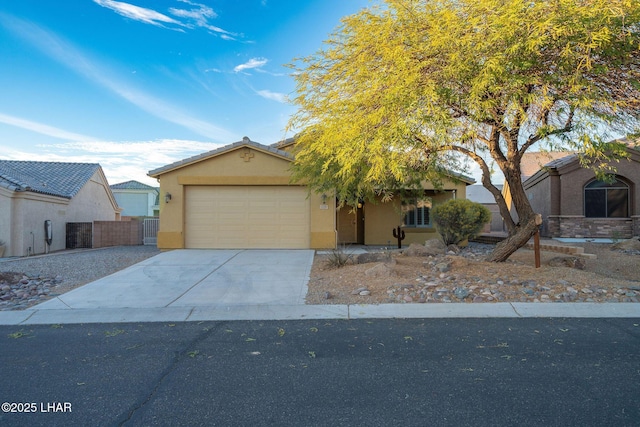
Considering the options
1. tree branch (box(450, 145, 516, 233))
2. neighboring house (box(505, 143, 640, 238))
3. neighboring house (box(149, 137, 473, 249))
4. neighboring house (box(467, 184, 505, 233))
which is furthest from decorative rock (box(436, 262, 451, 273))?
neighboring house (box(467, 184, 505, 233))

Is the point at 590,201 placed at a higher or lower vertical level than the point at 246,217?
higher

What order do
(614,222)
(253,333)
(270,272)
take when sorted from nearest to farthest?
(253,333)
(270,272)
(614,222)

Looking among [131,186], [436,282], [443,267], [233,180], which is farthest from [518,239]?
[131,186]

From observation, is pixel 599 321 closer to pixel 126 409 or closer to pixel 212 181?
pixel 126 409

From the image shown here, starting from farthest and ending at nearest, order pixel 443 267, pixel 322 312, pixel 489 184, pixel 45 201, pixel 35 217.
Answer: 1. pixel 45 201
2. pixel 35 217
3. pixel 489 184
4. pixel 443 267
5. pixel 322 312

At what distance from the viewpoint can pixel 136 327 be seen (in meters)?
6.01

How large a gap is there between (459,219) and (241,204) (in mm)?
8137

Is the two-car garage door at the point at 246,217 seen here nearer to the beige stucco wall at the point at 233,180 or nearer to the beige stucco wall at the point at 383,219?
the beige stucco wall at the point at 233,180

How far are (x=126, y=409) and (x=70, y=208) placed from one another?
1965cm

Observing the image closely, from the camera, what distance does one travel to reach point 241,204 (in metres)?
14.8

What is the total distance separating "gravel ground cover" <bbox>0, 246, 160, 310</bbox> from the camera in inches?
310

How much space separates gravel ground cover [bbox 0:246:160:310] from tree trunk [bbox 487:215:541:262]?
9.91 meters

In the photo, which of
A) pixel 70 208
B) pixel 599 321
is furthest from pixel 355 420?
→ pixel 70 208

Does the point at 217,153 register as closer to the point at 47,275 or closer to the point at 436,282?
the point at 47,275
